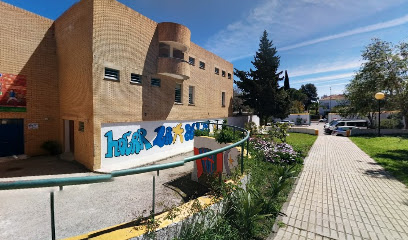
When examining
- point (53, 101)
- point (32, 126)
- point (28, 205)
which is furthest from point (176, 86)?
point (28, 205)

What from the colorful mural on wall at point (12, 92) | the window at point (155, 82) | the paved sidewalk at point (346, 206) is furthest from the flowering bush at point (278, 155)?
the colorful mural on wall at point (12, 92)

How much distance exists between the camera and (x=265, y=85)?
25828 mm

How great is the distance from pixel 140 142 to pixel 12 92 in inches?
332

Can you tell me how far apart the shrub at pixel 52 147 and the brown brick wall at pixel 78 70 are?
2043 mm

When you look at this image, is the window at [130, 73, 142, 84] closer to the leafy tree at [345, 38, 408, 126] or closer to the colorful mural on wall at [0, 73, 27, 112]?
the colorful mural on wall at [0, 73, 27, 112]

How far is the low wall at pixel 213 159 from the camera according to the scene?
616cm

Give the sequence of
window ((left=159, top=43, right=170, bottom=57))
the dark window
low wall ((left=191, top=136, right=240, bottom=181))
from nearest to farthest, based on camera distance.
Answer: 1. low wall ((left=191, top=136, right=240, bottom=181))
2. the dark window
3. window ((left=159, top=43, right=170, bottom=57))

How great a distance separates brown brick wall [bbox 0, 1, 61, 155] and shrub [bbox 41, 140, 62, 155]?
0.39 metres

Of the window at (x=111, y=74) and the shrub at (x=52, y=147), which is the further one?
the shrub at (x=52, y=147)

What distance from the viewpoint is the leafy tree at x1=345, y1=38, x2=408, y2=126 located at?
42.4ft

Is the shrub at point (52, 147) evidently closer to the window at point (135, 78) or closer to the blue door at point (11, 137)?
the blue door at point (11, 137)

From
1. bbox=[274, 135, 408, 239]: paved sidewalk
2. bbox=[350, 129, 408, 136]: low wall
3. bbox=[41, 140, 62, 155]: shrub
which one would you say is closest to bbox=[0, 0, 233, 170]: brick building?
bbox=[41, 140, 62, 155]: shrub

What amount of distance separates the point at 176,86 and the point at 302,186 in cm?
1283

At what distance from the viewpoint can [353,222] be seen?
4367mm
